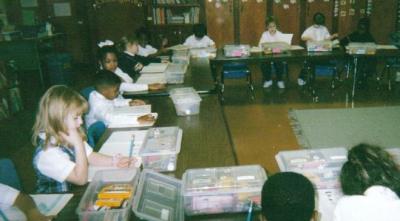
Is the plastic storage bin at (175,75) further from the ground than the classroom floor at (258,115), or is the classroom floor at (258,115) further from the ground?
the plastic storage bin at (175,75)

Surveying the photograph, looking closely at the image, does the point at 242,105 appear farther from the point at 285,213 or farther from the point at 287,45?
the point at 285,213

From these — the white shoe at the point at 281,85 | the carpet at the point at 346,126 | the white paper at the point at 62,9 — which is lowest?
the carpet at the point at 346,126

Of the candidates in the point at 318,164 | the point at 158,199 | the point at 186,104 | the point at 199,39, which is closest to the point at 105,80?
the point at 186,104

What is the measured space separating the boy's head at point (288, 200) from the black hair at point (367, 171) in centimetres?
31

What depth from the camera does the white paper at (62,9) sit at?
8188 mm

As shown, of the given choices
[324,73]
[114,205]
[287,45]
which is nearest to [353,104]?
[324,73]

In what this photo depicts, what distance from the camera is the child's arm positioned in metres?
1.81

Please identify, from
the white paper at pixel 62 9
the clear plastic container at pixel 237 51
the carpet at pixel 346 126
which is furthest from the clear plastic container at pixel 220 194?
the white paper at pixel 62 9

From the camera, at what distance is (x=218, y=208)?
1.51 m

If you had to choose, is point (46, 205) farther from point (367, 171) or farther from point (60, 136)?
point (367, 171)

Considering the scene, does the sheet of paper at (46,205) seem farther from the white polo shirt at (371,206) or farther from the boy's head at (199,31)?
the boy's head at (199,31)

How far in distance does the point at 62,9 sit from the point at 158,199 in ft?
25.3

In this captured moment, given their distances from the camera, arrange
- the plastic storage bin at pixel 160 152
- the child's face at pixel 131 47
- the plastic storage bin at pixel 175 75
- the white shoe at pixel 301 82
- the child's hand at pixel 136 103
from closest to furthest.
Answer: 1. the plastic storage bin at pixel 160 152
2. the child's hand at pixel 136 103
3. the plastic storage bin at pixel 175 75
4. the child's face at pixel 131 47
5. the white shoe at pixel 301 82

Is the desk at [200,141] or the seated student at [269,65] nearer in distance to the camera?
the desk at [200,141]
